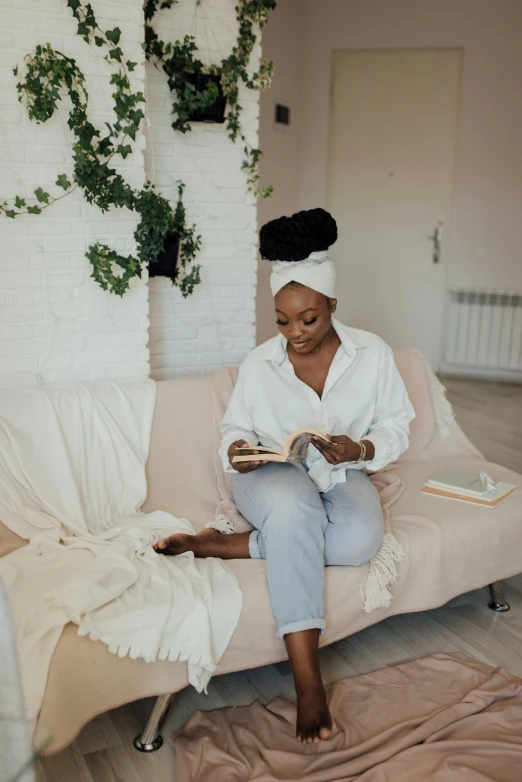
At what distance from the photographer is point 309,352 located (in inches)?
88.0

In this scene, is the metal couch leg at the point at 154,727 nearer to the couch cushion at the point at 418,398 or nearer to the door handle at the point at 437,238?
the couch cushion at the point at 418,398

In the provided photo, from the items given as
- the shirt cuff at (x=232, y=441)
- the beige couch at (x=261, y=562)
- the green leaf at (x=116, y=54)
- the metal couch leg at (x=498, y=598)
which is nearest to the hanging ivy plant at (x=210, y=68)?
the green leaf at (x=116, y=54)

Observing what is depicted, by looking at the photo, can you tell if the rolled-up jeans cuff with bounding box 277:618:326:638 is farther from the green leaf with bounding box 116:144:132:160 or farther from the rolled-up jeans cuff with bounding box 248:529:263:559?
→ the green leaf with bounding box 116:144:132:160

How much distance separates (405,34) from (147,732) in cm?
492

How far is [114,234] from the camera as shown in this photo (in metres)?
2.59

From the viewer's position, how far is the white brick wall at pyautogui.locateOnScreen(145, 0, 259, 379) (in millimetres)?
2785

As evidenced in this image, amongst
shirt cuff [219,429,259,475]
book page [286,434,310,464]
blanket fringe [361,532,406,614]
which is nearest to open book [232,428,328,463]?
book page [286,434,310,464]

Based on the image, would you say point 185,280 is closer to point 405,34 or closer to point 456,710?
point 456,710

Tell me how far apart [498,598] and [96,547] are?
1295mm

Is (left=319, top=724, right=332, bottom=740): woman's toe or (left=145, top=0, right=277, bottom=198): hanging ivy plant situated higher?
(left=145, top=0, right=277, bottom=198): hanging ivy plant

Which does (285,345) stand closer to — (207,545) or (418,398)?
(207,545)

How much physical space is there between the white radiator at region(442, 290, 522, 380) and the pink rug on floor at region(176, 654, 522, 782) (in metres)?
3.87

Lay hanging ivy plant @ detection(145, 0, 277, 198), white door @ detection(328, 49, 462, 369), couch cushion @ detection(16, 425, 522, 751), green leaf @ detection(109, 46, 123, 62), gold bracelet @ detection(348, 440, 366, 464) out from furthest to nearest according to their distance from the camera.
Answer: white door @ detection(328, 49, 462, 369)
hanging ivy plant @ detection(145, 0, 277, 198)
green leaf @ detection(109, 46, 123, 62)
gold bracelet @ detection(348, 440, 366, 464)
couch cushion @ detection(16, 425, 522, 751)

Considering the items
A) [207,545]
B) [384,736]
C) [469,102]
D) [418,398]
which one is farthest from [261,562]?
[469,102]
